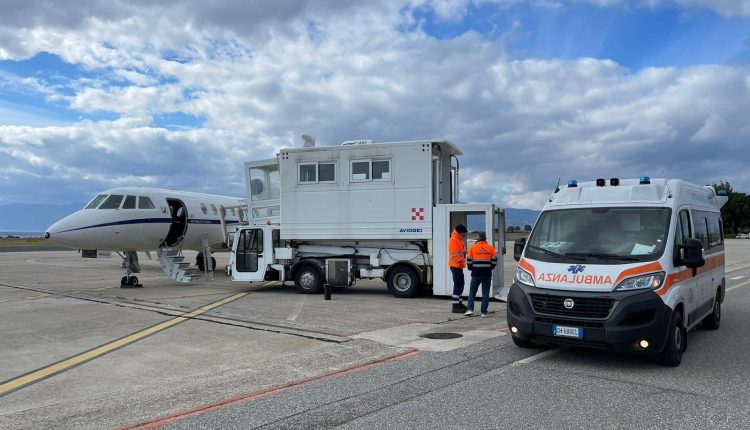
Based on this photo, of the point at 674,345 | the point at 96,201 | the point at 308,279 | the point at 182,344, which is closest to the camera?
the point at 674,345

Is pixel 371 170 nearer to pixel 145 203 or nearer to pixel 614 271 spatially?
pixel 614 271

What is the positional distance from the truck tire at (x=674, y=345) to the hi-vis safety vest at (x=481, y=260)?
14.9 feet

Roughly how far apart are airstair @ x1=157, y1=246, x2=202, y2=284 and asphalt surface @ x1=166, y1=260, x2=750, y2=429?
14153 mm

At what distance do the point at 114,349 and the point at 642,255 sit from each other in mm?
7544

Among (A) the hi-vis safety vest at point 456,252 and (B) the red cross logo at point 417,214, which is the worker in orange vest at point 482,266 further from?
(B) the red cross logo at point 417,214

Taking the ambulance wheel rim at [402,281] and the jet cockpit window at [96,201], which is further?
the jet cockpit window at [96,201]

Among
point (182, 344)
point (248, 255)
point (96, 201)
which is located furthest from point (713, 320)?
point (96, 201)

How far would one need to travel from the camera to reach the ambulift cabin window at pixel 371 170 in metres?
15.0

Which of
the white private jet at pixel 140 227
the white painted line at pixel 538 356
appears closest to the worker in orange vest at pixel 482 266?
the white painted line at pixel 538 356

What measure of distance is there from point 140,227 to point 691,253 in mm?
17294

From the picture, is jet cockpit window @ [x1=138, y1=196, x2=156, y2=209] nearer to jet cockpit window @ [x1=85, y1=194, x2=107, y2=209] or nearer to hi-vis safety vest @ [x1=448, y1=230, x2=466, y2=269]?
jet cockpit window @ [x1=85, y1=194, x2=107, y2=209]

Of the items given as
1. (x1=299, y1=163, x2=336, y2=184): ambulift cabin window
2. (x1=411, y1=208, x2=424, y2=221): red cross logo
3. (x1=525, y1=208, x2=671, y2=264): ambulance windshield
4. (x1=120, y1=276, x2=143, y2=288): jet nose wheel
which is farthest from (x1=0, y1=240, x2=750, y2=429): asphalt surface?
(x1=120, y1=276, x2=143, y2=288): jet nose wheel

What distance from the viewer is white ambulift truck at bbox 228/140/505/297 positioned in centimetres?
1461

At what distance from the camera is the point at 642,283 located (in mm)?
6641
